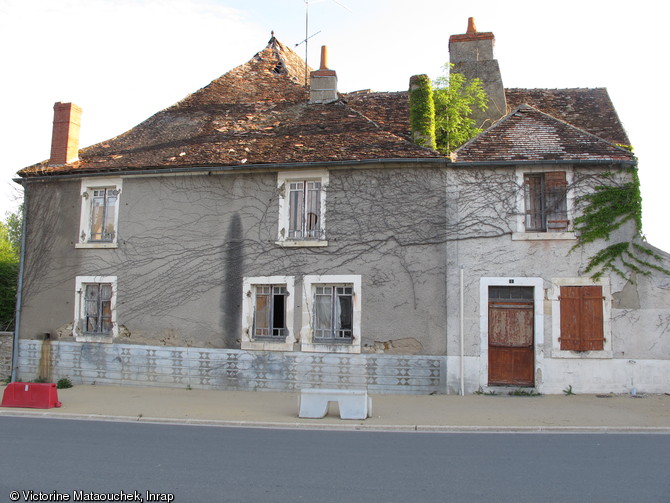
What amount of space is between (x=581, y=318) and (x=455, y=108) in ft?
21.4

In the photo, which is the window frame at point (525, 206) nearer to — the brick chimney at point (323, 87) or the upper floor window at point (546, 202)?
the upper floor window at point (546, 202)

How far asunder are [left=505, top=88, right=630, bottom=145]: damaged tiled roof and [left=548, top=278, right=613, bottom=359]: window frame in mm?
3585

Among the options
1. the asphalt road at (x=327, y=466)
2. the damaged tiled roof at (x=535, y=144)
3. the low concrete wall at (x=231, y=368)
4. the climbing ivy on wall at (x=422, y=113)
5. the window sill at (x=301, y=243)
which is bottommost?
the asphalt road at (x=327, y=466)

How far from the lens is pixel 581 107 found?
16359 millimetres

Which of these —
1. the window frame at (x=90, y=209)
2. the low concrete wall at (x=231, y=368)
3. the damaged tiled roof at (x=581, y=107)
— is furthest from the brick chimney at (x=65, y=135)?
the damaged tiled roof at (x=581, y=107)

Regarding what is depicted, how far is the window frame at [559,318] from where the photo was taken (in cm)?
1277

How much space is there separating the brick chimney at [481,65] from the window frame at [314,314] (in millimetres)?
6277

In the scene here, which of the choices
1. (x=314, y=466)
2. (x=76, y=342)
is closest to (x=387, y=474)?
(x=314, y=466)

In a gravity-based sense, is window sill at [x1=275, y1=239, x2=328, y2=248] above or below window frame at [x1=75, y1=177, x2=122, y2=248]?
below

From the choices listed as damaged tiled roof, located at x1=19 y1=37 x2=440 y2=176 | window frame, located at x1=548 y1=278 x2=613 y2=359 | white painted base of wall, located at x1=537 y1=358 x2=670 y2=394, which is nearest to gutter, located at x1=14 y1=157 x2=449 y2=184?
damaged tiled roof, located at x1=19 y1=37 x2=440 y2=176

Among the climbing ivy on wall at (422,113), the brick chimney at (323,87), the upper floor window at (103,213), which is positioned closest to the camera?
the climbing ivy on wall at (422,113)

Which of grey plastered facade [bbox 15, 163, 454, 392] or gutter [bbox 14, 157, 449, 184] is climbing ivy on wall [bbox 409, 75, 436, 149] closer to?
gutter [bbox 14, 157, 449, 184]

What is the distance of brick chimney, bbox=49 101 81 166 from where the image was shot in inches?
640

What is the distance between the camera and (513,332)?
43.4ft
